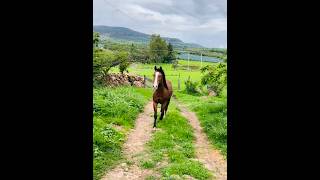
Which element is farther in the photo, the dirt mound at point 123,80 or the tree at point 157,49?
the tree at point 157,49

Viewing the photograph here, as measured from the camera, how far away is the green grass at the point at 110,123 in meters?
6.71

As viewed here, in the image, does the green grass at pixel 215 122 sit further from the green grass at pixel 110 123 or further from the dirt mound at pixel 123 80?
the dirt mound at pixel 123 80

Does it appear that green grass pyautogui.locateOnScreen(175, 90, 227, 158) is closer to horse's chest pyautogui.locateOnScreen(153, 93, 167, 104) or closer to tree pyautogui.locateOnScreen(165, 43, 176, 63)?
horse's chest pyautogui.locateOnScreen(153, 93, 167, 104)

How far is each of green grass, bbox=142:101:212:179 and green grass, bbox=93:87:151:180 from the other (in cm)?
69

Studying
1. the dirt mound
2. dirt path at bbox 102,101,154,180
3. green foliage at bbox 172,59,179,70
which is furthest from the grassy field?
dirt path at bbox 102,101,154,180

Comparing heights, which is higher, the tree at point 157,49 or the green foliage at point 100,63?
the tree at point 157,49

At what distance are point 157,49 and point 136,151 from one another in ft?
50.4

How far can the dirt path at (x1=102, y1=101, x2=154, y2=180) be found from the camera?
5898mm

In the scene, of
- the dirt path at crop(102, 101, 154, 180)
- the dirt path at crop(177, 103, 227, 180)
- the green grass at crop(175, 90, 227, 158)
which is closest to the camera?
the dirt path at crop(102, 101, 154, 180)

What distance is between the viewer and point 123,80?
671 inches

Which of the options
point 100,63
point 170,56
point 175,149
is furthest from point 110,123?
point 170,56

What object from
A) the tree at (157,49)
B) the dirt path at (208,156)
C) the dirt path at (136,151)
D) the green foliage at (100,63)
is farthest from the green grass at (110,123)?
the tree at (157,49)

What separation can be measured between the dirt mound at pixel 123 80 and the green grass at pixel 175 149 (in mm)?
5937
